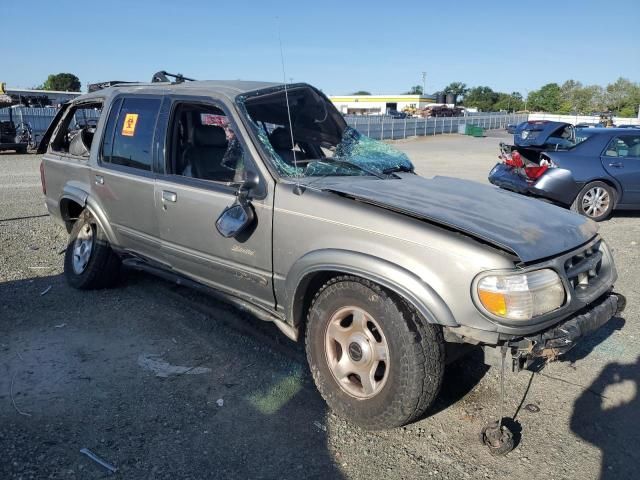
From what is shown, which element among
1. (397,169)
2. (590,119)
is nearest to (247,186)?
(397,169)

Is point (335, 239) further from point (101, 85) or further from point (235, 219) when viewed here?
point (101, 85)

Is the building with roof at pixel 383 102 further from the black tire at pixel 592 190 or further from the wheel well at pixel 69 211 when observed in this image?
the wheel well at pixel 69 211

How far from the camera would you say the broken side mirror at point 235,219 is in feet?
11.0

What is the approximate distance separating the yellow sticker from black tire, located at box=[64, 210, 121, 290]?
38.2 inches

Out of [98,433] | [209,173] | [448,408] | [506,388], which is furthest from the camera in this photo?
[209,173]

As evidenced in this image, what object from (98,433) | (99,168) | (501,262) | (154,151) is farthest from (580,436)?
(99,168)

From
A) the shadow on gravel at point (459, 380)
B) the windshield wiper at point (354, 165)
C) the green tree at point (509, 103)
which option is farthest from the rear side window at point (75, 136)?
the green tree at point (509, 103)

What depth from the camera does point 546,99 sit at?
9938 centimetres

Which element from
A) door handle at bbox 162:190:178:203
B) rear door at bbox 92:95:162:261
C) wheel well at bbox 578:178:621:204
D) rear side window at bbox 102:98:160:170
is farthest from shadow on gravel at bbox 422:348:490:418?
wheel well at bbox 578:178:621:204

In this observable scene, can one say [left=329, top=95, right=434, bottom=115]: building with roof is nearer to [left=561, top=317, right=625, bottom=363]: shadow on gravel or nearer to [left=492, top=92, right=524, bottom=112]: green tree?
[left=492, top=92, right=524, bottom=112]: green tree

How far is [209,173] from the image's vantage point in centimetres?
393

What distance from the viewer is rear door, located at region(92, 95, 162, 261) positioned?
4219mm

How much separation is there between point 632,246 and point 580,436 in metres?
5.03

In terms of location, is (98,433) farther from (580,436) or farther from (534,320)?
(580,436)
